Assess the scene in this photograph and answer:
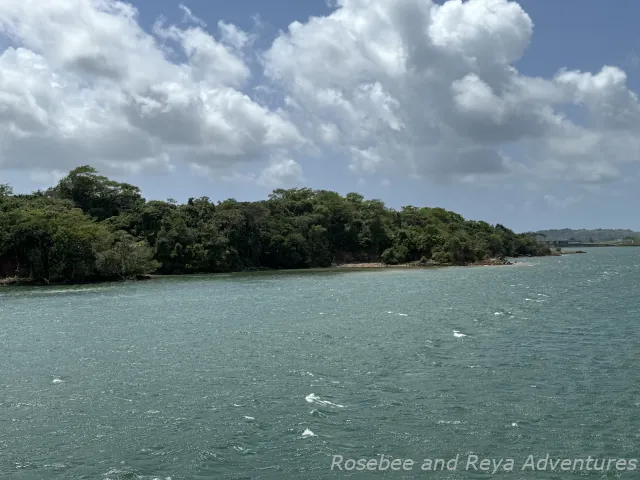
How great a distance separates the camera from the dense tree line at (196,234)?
75750 millimetres

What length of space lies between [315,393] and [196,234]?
82.5 m

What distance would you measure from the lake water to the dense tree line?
4299cm

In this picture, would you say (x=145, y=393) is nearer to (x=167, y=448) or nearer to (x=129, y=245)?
(x=167, y=448)

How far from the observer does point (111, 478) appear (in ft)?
41.2

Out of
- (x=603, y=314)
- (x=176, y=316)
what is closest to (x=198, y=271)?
(x=176, y=316)

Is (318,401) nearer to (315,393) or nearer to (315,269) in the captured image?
(315,393)

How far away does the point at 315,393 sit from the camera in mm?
18516

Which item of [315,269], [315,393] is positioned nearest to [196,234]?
[315,269]

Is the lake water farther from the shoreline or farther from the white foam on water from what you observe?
the shoreline

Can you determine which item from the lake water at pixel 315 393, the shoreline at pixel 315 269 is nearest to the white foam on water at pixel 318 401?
the lake water at pixel 315 393

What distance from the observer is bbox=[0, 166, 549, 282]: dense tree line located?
249 ft

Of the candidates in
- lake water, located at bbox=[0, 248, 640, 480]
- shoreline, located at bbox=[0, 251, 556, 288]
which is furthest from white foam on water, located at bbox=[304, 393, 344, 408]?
shoreline, located at bbox=[0, 251, 556, 288]

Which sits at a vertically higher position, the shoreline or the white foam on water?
the shoreline

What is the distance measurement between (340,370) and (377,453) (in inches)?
313
